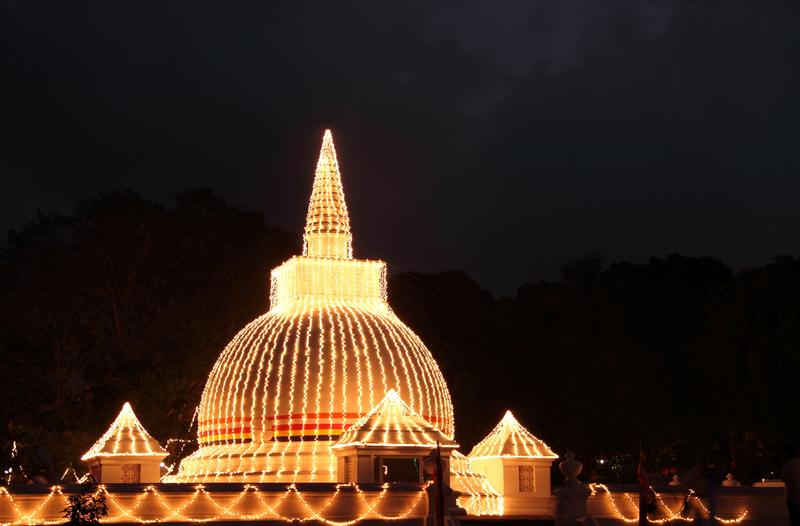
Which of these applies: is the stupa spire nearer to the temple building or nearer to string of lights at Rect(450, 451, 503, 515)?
the temple building

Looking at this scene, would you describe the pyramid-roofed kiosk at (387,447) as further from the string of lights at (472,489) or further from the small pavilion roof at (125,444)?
the small pavilion roof at (125,444)

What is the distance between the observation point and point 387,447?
3425cm

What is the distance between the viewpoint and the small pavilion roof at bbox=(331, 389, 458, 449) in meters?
34.5

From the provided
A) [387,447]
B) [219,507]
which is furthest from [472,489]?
[219,507]

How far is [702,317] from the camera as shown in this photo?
2238 inches

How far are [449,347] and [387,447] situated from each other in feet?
82.2

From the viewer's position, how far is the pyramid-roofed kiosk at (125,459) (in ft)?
122

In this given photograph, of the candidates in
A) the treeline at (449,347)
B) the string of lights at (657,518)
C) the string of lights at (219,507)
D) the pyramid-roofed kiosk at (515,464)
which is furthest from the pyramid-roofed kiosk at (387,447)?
the treeline at (449,347)

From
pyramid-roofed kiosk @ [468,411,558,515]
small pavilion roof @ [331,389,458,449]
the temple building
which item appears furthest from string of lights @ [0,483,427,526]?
pyramid-roofed kiosk @ [468,411,558,515]

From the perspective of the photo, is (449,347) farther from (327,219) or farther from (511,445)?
(511,445)

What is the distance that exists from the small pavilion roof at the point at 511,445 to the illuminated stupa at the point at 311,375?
1175mm

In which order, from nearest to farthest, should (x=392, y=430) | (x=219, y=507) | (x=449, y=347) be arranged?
1. (x=219, y=507)
2. (x=392, y=430)
3. (x=449, y=347)

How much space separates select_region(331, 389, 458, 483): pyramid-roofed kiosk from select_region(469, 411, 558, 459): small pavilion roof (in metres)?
4.70

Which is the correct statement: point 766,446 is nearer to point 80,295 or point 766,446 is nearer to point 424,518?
point 424,518
